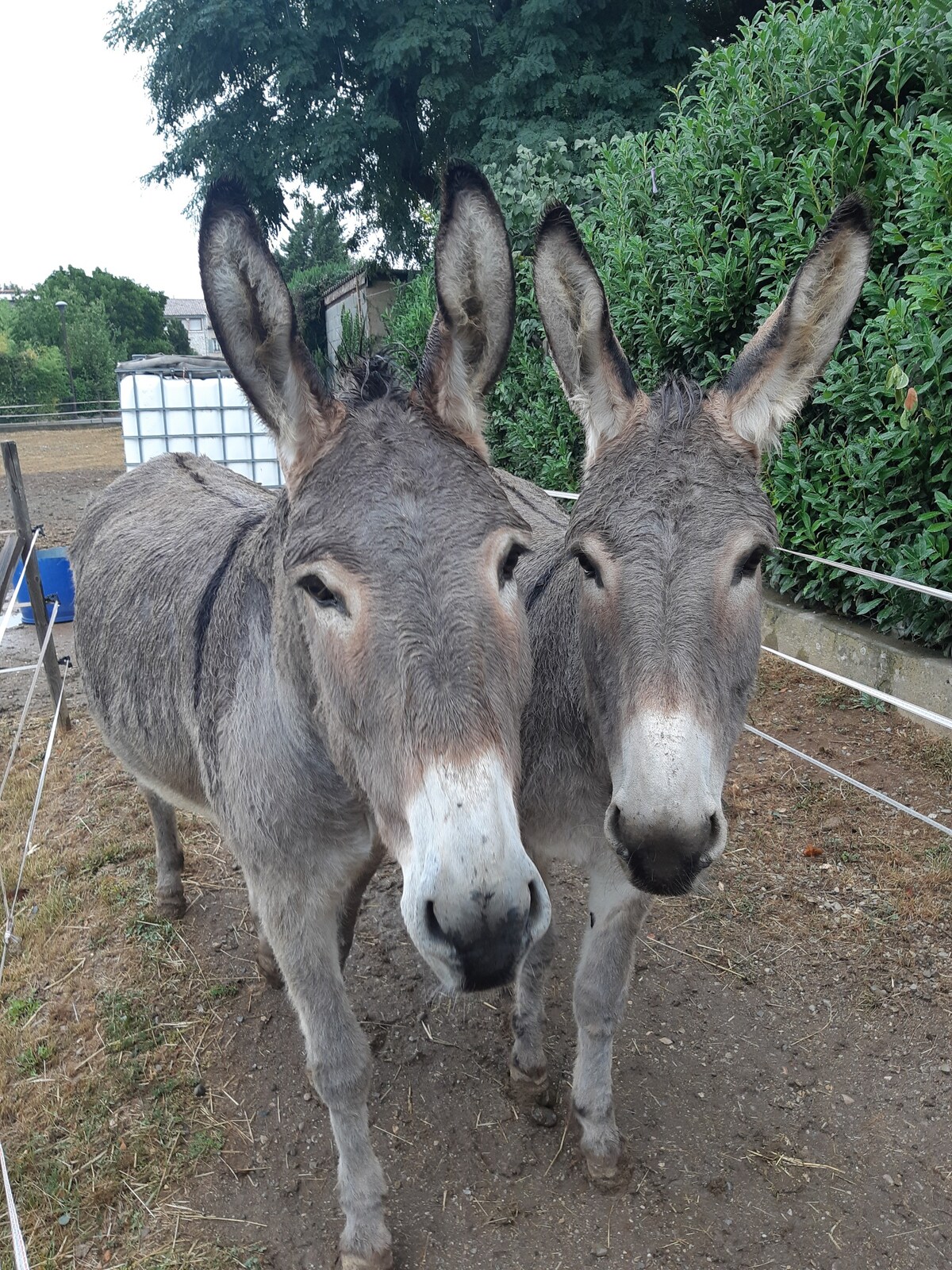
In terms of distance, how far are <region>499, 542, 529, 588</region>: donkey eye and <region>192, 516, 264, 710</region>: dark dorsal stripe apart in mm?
1142

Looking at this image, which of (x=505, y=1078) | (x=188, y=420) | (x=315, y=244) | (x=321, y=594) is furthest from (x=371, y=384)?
(x=315, y=244)

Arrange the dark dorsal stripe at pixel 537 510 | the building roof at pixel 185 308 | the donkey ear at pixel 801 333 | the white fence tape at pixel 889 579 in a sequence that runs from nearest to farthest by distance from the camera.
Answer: the donkey ear at pixel 801 333
the white fence tape at pixel 889 579
the dark dorsal stripe at pixel 537 510
the building roof at pixel 185 308

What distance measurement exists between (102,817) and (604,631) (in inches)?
156

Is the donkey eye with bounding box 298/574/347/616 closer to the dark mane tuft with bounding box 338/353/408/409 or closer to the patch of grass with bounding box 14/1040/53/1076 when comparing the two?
the dark mane tuft with bounding box 338/353/408/409

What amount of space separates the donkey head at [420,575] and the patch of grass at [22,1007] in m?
2.52

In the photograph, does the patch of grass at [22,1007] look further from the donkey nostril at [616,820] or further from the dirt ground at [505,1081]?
the donkey nostril at [616,820]

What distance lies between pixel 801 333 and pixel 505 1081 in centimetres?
285

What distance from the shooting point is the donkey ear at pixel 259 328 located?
1.70 meters

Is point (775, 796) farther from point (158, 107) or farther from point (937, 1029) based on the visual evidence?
point (158, 107)

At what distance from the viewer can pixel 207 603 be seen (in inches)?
101

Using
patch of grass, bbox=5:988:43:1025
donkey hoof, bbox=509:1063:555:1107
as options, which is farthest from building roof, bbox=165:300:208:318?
donkey hoof, bbox=509:1063:555:1107

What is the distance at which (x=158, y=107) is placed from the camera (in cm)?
1697

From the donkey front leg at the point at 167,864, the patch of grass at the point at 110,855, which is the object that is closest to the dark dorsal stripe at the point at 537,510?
the donkey front leg at the point at 167,864

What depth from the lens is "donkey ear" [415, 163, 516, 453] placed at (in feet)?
5.96
